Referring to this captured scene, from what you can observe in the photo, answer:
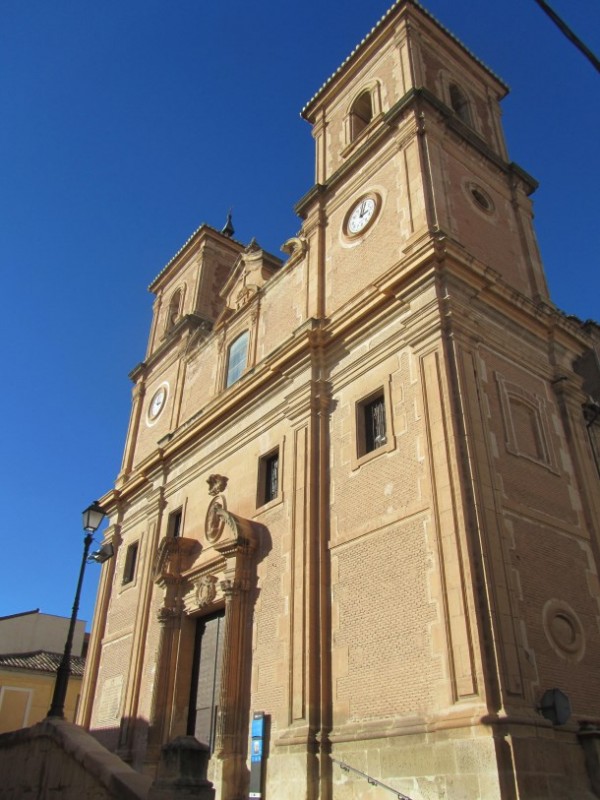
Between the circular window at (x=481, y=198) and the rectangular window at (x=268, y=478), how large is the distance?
23.9 ft

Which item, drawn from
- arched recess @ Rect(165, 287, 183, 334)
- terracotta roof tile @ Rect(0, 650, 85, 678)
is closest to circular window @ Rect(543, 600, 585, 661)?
arched recess @ Rect(165, 287, 183, 334)

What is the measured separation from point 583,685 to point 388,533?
11.7ft

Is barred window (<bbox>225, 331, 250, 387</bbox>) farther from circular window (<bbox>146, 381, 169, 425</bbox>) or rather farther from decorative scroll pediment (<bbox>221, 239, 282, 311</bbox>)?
circular window (<bbox>146, 381, 169, 425</bbox>)

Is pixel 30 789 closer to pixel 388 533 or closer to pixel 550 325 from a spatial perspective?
pixel 388 533

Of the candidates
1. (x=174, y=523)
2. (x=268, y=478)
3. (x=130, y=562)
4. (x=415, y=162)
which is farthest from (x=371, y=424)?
(x=130, y=562)

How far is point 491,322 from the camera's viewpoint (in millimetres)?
13305

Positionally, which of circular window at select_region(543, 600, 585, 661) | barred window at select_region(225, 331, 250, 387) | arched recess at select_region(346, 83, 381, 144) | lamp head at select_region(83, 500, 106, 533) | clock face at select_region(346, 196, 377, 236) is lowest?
circular window at select_region(543, 600, 585, 661)

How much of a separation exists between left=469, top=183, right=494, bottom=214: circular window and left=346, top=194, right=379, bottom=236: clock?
222cm

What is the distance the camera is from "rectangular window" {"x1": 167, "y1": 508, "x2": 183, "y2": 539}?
60.7ft

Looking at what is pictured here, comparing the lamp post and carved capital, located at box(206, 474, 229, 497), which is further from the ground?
carved capital, located at box(206, 474, 229, 497)

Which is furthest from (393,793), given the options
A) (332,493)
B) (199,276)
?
(199,276)

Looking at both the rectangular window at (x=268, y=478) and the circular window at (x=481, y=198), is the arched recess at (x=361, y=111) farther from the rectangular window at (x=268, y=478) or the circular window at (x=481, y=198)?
the rectangular window at (x=268, y=478)

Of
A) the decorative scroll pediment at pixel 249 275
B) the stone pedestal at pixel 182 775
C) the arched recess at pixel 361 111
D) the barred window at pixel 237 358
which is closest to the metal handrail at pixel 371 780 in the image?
the stone pedestal at pixel 182 775

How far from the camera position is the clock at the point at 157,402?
76.6ft
